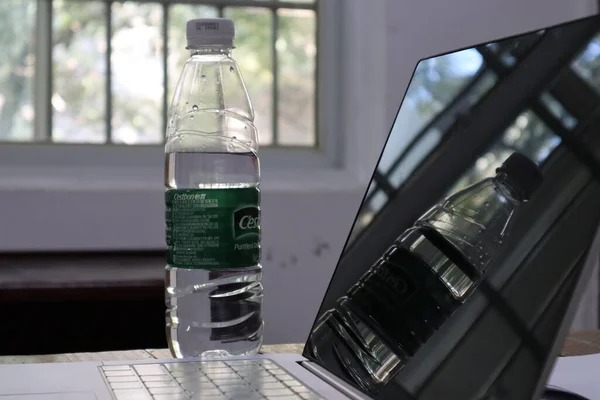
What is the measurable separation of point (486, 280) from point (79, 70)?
5.49 feet

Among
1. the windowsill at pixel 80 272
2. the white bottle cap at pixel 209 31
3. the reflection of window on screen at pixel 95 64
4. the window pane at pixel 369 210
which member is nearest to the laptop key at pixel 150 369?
the window pane at pixel 369 210

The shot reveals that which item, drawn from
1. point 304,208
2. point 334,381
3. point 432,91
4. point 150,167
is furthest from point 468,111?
point 150,167

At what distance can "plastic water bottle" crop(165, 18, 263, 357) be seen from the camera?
2.32ft

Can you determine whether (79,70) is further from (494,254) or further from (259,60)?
(494,254)

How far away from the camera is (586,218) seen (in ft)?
1.54

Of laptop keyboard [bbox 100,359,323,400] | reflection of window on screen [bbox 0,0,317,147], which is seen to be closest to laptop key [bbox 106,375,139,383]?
laptop keyboard [bbox 100,359,323,400]

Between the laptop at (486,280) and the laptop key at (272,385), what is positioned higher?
the laptop at (486,280)

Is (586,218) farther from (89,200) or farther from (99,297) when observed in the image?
(89,200)

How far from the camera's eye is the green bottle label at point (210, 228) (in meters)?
0.70

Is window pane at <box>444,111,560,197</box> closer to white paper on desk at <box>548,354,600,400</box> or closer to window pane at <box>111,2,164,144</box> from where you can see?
white paper on desk at <box>548,354,600,400</box>

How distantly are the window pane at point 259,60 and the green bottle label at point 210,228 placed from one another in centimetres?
138

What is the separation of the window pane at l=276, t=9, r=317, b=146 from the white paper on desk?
1410 millimetres

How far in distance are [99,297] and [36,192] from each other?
514 mm

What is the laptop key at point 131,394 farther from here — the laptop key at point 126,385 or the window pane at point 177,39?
the window pane at point 177,39
